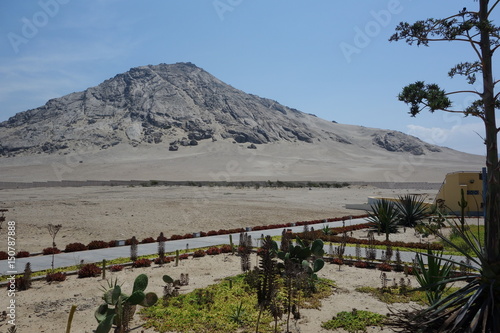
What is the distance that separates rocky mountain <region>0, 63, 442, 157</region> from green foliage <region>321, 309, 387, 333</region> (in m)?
108

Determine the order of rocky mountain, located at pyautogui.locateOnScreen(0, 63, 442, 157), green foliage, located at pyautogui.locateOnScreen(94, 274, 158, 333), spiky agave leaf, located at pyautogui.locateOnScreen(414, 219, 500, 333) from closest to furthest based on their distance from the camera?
spiky agave leaf, located at pyautogui.locateOnScreen(414, 219, 500, 333), green foliage, located at pyautogui.locateOnScreen(94, 274, 158, 333), rocky mountain, located at pyautogui.locateOnScreen(0, 63, 442, 157)

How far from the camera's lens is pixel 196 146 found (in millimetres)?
115938

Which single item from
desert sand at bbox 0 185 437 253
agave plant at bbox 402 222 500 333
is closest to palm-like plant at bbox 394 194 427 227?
desert sand at bbox 0 185 437 253

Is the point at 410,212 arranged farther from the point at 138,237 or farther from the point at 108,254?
the point at 108,254

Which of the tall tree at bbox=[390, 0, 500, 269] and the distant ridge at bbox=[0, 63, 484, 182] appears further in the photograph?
the distant ridge at bbox=[0, 63, 484, 182]

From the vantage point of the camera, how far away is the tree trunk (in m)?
4.44

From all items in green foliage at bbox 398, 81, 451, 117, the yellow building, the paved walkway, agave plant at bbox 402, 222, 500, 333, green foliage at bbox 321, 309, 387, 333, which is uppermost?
green foliage at bbox 398, 81, 451, 117

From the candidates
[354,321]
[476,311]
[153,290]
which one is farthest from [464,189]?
[476,311]

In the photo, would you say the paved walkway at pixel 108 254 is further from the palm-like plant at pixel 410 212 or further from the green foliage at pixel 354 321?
the palm-like plant at pixel 410 212

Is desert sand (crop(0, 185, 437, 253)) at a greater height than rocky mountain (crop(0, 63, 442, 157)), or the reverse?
rocky mountain (crop(0, 63, 442, 157))

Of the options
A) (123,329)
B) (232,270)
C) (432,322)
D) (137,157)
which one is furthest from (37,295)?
(137,157)

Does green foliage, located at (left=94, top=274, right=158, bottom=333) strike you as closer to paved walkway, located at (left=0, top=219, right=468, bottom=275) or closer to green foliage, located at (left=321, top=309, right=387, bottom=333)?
green foliage, located at (left=321, top=309, right=387, bottom=333)

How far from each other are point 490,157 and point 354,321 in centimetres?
357

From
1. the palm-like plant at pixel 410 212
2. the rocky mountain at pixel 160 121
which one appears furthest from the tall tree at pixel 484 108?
the rocky mountain at pixel 160 121
